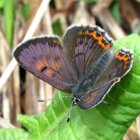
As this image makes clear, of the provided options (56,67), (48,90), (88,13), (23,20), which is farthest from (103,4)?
(56,67)

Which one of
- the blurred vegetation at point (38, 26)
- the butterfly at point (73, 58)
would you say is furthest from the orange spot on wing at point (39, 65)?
the blurred vegetation at point (38, 26)

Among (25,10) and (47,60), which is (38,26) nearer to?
(25,10)

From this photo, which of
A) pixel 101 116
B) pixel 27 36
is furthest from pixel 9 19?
pixel 101 116

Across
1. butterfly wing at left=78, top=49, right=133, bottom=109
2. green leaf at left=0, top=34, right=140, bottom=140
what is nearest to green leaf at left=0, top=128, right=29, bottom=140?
green leaf at left=0, top=34, right=140, bottom=140

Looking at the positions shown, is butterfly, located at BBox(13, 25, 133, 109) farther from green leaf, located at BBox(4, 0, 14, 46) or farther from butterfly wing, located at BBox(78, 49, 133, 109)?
green leaf, located at BBox(4, 0, 14, 46)

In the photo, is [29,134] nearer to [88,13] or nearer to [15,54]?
[15,54]

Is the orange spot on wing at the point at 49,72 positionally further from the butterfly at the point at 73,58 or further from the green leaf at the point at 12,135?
the green leaf at the point at 12,135
